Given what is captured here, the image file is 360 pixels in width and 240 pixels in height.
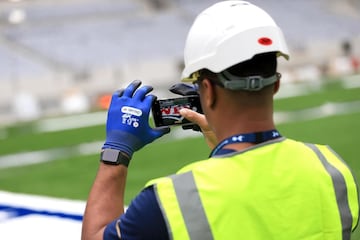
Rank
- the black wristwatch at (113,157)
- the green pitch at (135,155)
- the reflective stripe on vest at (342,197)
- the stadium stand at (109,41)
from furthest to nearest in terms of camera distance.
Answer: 1. the stadium stand at (109,41)
2. the green pitch at (135,155)
3. the black wristwatch at (113,157)
4. the reflective stripe on vest at (342,197)

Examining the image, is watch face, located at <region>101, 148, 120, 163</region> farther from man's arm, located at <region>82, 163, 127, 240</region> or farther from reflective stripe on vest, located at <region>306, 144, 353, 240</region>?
reflective stripe on vest, located at <region>306, 144, 353, 240</region>

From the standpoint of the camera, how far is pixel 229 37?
82.6 inches

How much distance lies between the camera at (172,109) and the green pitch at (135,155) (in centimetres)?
239

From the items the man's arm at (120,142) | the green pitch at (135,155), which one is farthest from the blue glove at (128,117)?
the green pitch at (135,155)

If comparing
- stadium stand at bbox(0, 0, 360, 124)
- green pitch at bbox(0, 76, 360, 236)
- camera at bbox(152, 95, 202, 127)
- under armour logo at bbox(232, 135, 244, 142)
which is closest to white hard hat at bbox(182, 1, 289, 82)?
under armour logo at bbox(232, 135, 244, 142)

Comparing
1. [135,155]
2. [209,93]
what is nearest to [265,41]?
[209,93]

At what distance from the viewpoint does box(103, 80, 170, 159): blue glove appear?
2.41 meters

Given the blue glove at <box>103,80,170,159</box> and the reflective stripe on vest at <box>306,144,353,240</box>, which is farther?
the blue glove at <box>103,80,170,159</box>

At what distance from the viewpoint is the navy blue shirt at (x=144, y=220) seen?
2.03 metres

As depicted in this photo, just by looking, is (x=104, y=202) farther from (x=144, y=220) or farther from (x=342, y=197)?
(x=342, y=197)

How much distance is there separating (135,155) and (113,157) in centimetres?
684

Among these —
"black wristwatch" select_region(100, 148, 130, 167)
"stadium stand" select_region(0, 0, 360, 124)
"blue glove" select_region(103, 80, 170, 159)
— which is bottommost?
"black wristwatch" select_region(100, 148, 130, 167)

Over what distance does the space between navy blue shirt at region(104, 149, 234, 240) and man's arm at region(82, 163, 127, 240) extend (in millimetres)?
144

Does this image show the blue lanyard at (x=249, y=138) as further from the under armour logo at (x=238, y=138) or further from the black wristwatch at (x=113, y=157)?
the black wristwatch at (x=113, y=157)
